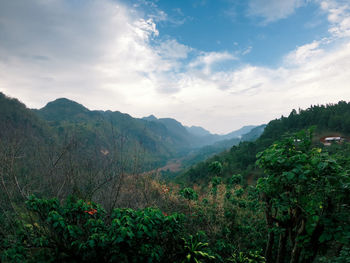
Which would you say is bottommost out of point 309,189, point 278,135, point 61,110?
point 309,189

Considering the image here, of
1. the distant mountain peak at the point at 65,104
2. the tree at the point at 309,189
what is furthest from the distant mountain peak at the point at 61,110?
the tree at the point at 309,189

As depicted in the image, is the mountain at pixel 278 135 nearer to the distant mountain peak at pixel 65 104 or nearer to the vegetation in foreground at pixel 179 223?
the vegetation in foreground at pixel 179 223

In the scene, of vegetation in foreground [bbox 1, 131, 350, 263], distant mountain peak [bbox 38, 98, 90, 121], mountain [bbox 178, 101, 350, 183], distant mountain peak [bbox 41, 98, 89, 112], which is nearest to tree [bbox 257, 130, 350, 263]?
vegetation in foreground [bbox 1, 131, 350, 263]

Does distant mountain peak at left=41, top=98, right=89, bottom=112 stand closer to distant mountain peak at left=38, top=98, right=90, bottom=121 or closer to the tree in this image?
distant mountain peak at left=38, top=98, right=90, bottom=121

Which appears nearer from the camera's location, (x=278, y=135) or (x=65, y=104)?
(x=278, y=135)

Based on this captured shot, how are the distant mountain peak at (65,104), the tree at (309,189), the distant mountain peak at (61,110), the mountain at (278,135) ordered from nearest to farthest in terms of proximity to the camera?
1. the tree at (309,189)
2. the mountain at (278,135)
3. the distant mountain peak at (61,110)
4. the distant mountain peak at (65,104)

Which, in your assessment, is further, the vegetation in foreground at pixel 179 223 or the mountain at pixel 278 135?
the mountain at pixel 278 135

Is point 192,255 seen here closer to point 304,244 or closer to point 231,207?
point 304,244

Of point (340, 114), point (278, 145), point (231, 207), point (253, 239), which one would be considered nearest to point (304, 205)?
point (278, 145)

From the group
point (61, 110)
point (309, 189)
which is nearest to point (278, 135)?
point (309, 189)

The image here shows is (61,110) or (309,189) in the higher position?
(61,110)

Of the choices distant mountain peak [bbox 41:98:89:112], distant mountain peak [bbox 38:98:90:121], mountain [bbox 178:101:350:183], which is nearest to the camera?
mountain [bbox 178:101:350:183]

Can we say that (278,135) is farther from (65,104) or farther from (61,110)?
(65,104)

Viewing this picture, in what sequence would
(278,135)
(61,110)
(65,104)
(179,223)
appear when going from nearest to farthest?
(179,223) → (278,135) → (61,110) → (65,104)
